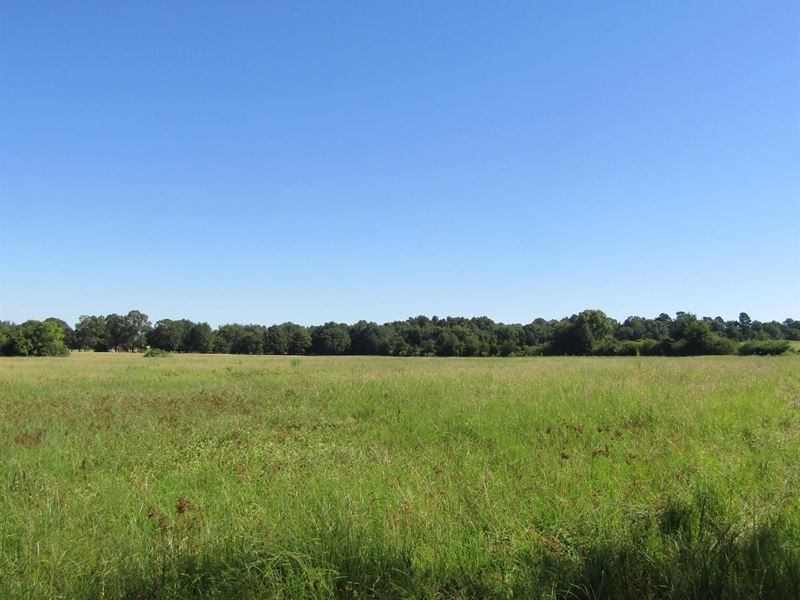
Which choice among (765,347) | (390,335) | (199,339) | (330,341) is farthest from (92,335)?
(765,347)

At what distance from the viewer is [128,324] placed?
119750 millimetres

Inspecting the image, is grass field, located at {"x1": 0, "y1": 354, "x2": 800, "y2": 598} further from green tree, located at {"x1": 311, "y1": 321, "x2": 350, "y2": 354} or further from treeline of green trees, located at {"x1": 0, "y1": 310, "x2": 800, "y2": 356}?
green tree, located at {"x1": 311, "y1": 321, "x2": 350, "y2": 354}

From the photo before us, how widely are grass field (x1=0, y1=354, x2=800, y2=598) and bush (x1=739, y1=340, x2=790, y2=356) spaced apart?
5254 centimetres

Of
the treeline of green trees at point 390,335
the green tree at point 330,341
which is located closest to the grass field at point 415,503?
the treeline of green trees at point 390,335

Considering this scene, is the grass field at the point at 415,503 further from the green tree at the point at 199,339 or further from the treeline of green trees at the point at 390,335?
the green tree at the point at 199,339

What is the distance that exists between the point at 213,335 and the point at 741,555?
404 feet

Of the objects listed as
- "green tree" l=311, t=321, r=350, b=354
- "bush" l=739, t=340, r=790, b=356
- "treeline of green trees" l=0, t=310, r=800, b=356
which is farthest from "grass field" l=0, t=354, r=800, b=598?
"green tree" l=311, t=321, r=350, b=354

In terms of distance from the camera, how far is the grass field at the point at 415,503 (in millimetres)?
3361

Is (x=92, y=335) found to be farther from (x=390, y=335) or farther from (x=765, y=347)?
(x=765, y=347)

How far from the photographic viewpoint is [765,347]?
52.7m

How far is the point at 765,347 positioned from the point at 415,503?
6290cm

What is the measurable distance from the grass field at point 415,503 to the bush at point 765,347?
52.5 meters

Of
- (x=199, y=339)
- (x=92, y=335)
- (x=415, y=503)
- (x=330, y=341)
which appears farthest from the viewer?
(x=92, y=335)

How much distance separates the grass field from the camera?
3.36m
